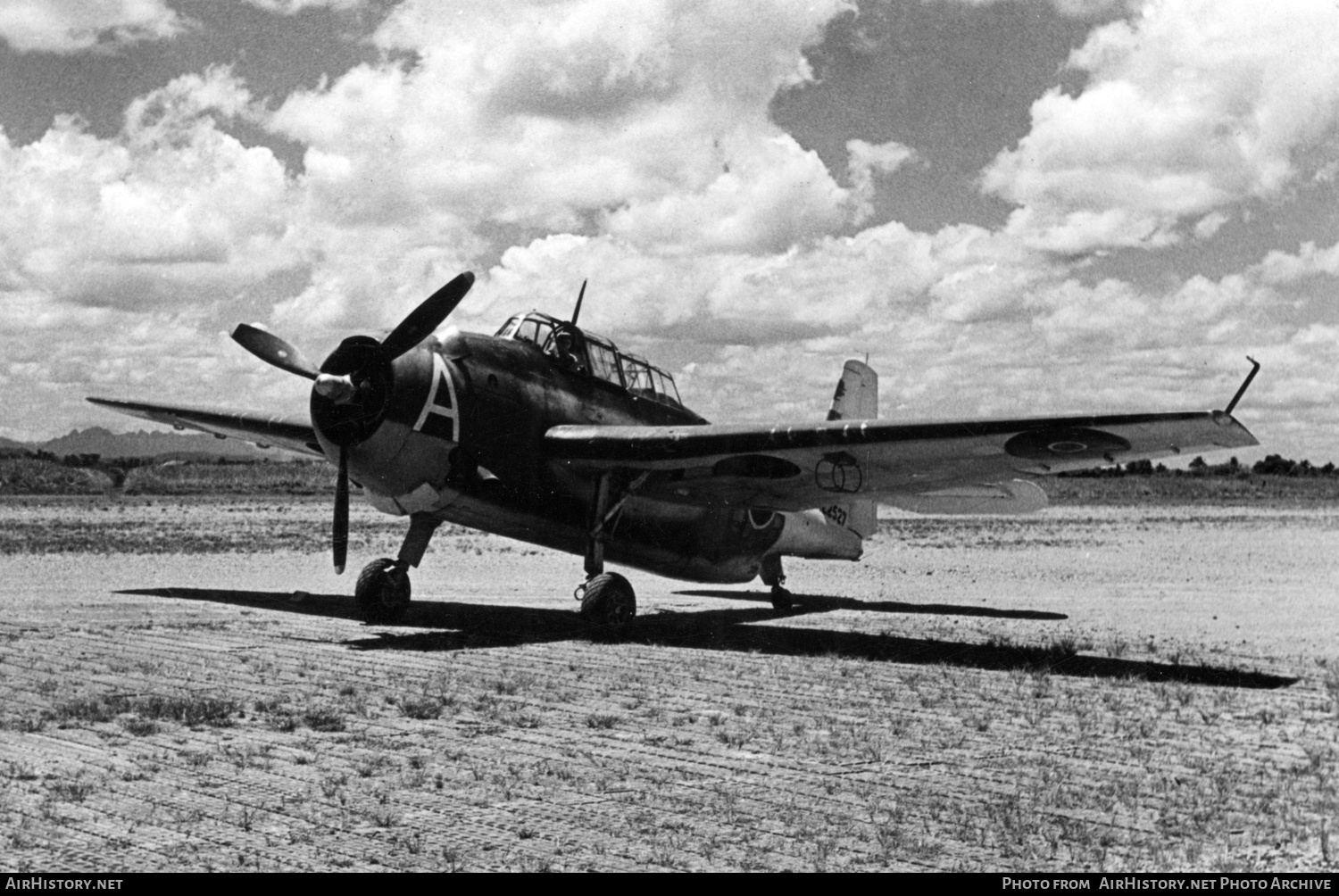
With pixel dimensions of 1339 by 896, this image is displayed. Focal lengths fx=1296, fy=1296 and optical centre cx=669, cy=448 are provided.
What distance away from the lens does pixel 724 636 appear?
50.8ft

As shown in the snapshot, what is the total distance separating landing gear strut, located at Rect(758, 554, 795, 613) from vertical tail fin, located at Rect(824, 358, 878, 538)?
68.5 inches

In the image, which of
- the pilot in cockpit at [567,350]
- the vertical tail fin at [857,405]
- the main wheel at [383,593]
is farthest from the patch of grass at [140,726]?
the vertical tail fin at [857,405]

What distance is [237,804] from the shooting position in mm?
6309

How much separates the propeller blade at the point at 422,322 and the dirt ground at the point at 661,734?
3.13m

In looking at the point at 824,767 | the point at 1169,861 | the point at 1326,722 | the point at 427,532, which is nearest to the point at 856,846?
the point at 1169,861

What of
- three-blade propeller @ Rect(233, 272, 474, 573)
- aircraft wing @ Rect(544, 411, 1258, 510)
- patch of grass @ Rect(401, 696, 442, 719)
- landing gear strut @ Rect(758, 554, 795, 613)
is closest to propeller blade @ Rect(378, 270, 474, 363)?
three-blade propeller @ Rect(233, 272, 474, 573)

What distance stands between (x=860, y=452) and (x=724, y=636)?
112 inches

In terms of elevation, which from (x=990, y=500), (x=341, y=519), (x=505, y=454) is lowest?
(x=341, y=519)

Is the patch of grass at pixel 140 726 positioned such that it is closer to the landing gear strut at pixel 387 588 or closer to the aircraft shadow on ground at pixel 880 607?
the landing gear strut at pixel 387 588

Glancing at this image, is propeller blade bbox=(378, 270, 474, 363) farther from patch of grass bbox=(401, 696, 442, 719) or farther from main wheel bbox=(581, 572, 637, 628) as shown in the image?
patch of grass bbox=(401, 696, 442, 719)

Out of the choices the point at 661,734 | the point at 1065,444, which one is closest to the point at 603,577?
the point at 1065,444

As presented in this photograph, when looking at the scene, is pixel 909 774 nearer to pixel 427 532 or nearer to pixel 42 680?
pixel 42 680

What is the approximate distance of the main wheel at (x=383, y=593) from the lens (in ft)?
52.3

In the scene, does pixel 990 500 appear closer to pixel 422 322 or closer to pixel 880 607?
pixel 880 607
